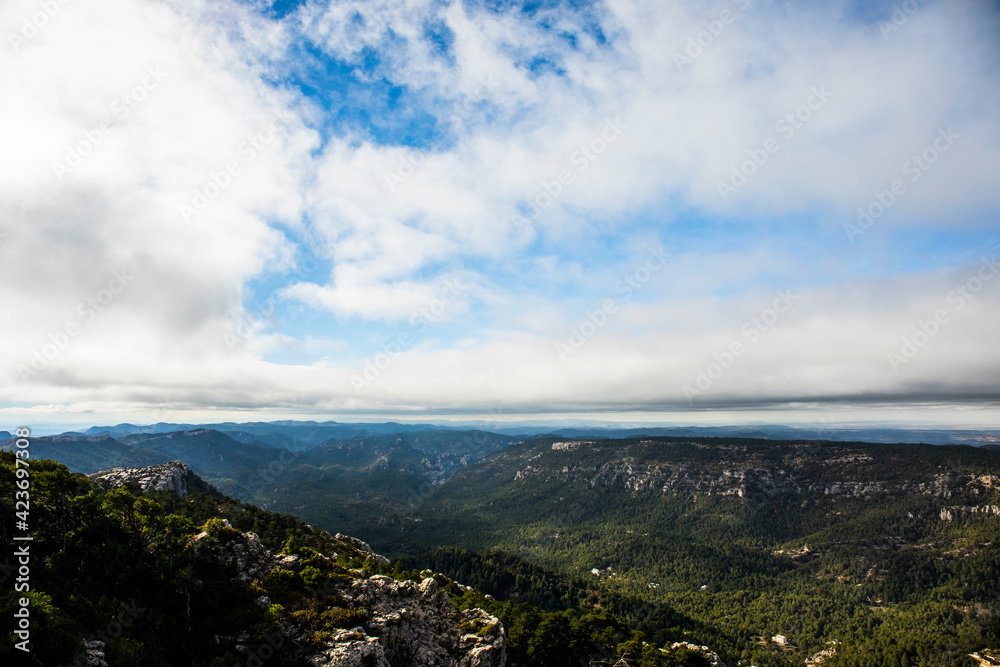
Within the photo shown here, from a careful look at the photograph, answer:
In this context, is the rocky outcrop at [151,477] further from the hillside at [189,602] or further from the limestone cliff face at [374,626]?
the limestone cliff face at [374,626]

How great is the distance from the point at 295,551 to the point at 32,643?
1806 inches

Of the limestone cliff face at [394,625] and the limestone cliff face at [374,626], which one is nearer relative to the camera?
the limestone cliff face at [374,626]

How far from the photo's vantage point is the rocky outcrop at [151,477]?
121387 millimetres

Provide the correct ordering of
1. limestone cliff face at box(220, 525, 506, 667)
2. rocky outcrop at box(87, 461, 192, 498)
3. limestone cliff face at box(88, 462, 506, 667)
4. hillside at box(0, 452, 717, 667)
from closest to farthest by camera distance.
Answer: hillside at box(0, 452, 717, 667), limestone cliff face at box(88, 462, 506, 667), limestone cliff face at box(220, 525, 506, 667), rocky outcrop at box(87, 461, 192, 498)

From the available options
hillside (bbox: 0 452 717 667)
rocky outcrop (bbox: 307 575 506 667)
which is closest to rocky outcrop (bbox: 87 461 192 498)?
hillside (bbox: 0 452 717 667)

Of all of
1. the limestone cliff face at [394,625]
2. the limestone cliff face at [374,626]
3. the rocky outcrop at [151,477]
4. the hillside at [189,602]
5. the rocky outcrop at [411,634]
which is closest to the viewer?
the hillside at [189,602]

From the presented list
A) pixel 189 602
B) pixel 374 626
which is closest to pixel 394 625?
pixel 374 626

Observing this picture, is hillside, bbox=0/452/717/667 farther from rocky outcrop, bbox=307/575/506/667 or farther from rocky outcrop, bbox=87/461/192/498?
rocky outcrop, bbox=87/461/192/498

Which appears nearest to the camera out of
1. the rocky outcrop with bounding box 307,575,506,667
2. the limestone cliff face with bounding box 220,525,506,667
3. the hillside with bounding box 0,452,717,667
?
the hillside with bounding box 0,452,717,667

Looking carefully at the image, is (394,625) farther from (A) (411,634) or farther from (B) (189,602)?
(B) (189,602)

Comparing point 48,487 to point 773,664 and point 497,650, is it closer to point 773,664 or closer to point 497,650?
point 497,650

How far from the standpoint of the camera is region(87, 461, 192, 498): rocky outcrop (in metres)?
121

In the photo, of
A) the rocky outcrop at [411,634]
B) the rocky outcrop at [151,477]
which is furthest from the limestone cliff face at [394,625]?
the rocky outcrop at [151,477]

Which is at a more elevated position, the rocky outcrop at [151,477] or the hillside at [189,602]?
the hillside at [189,602]
